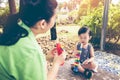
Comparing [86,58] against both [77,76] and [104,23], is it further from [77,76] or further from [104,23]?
[104,23]

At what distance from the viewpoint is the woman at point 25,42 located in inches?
68.8

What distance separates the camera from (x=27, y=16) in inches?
73.8

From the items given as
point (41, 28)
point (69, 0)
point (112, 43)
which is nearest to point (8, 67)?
point (41, 28)

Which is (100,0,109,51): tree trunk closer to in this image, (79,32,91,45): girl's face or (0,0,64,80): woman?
(79,32,91,45): girl's face

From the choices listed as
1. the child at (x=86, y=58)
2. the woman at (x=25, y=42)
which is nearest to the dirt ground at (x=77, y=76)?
the child at (x=86, y=58)

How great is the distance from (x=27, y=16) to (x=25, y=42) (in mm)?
209

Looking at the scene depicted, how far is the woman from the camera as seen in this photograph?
1.75 metres

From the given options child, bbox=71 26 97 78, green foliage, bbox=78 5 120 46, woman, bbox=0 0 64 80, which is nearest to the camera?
woman, bbox=0 0 64 80

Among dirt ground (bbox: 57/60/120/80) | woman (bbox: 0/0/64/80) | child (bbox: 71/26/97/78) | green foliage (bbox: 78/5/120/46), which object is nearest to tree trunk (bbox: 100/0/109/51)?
green foliage (bbox: 78/5/120/46)

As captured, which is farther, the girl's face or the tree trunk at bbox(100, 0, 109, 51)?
the tree trunk at bbox(100, 0, 109, 51)

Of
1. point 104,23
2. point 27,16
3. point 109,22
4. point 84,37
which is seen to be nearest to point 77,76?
point 84,37

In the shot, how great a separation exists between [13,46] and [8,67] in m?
0.15

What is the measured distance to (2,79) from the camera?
6.01 ft

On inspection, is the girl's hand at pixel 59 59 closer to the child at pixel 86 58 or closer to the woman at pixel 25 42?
the woman at pixel 25 42
